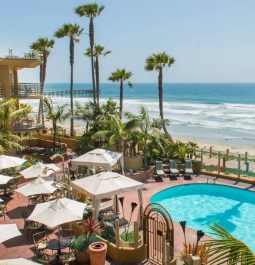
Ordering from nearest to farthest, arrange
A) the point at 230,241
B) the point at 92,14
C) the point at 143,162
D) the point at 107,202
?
the point at 230,241
the point at 107,202
the point at 143,162
the point at 92,14

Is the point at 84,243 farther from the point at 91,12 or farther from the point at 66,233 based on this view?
the point at 91,12

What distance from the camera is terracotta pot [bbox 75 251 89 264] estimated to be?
34.9 feet

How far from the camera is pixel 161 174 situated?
→ 2052 centimetres

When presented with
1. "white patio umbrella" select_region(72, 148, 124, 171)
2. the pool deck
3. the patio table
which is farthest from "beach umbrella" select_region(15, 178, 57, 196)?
the patio table

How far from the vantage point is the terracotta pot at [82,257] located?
419 inches

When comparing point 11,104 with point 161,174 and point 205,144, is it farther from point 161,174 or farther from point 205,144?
point 205,144

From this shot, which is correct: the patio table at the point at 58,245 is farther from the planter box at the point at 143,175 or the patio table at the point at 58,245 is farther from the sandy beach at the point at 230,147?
the sandy beach at the point at 230,147

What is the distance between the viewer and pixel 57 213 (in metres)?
10.8

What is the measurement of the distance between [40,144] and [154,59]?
39.9 ft

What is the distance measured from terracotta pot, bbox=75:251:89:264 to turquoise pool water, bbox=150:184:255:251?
6.00m

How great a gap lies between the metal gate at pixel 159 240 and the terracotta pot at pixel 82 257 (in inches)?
72.1

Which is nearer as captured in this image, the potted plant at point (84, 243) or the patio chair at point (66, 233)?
the potted plant at point (84, 243)

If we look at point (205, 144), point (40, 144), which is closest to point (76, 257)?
point (40, 144)

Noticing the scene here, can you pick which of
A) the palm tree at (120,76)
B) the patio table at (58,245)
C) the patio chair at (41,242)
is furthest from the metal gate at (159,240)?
the palm tree at (120,76)
